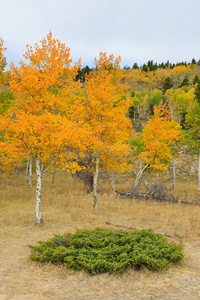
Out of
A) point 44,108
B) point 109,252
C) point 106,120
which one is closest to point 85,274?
point 109,252

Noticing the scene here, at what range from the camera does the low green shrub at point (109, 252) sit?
6.12 metres

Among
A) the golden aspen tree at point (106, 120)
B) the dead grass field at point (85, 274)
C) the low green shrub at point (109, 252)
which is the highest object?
the golden aspen tree at point (106, 120)

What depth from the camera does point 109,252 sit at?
254 inches

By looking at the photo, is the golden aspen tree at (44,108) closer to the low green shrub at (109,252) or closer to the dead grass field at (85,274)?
the dead grass field at (85,274)

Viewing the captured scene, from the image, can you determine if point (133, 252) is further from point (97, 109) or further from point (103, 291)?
point (97, 109)

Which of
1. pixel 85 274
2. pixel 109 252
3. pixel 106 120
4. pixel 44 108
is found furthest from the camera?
pixel 106 120

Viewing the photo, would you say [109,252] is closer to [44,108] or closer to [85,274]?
[85,274]

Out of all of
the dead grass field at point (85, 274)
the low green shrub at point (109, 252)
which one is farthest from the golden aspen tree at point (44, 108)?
the low green shrub at point (109, 252)

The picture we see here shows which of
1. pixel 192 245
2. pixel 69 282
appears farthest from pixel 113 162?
pixel 69 282

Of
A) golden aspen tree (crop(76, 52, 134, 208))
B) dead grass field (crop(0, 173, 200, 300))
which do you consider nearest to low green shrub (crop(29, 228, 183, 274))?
dead grass field (crop(0, 173, 200, 300))

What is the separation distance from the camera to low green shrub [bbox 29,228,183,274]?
6117mm

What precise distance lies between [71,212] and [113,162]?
13.8ft

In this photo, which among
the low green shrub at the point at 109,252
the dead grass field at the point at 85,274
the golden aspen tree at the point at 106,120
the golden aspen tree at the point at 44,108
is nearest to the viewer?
the dead grass field at the point at 85,274

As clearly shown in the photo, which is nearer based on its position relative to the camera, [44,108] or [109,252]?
[109,252]
